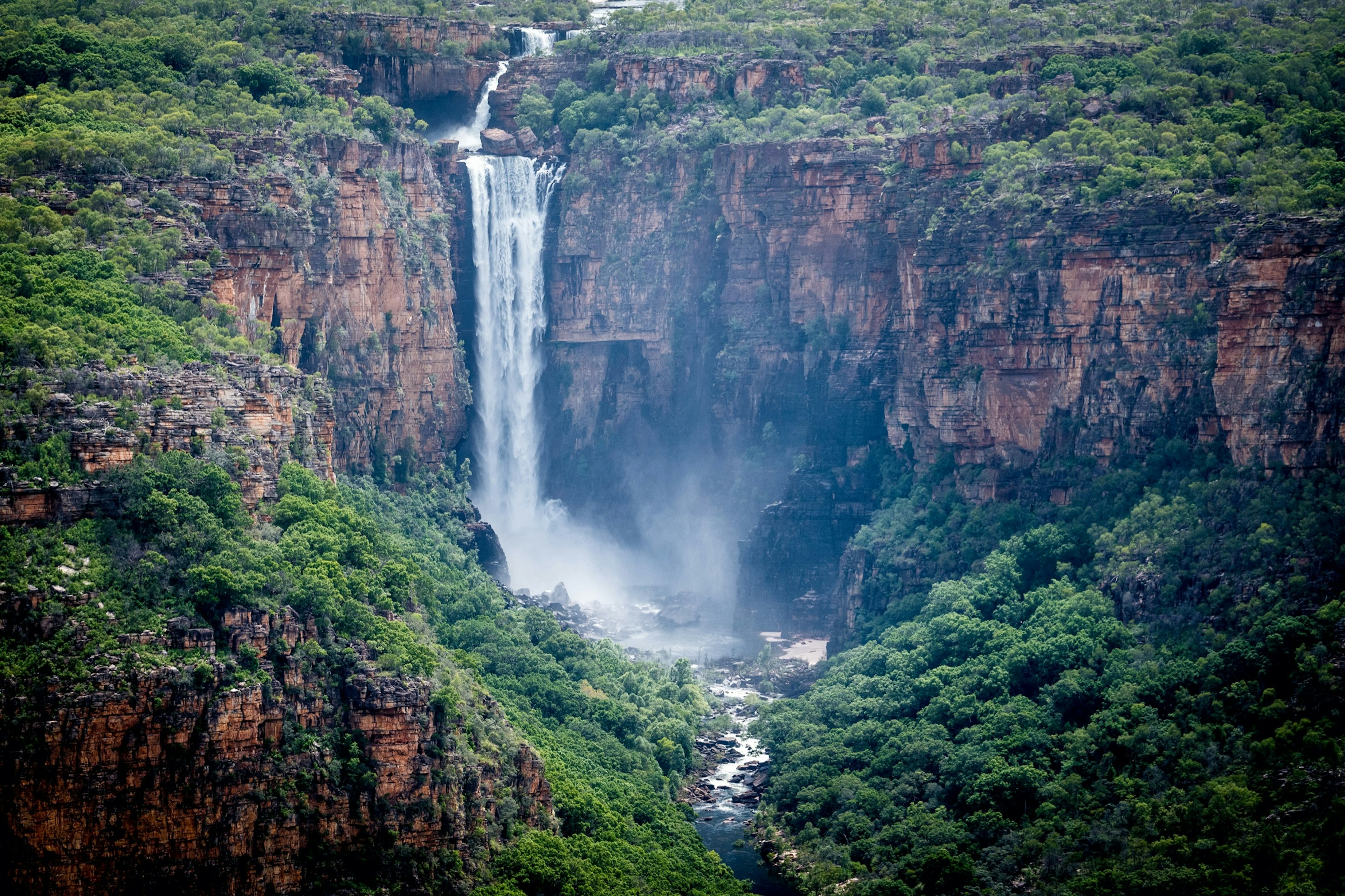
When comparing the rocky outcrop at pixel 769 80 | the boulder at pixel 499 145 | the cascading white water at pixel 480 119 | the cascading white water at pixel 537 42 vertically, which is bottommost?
the boulder at pixel 499 145

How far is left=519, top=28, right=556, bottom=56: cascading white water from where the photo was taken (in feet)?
447

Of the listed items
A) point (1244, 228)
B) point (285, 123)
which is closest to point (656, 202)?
point (285, 123)

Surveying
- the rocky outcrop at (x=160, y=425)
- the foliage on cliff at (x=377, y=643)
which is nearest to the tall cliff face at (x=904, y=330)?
the foliage on cliff at (x=377, y=643)

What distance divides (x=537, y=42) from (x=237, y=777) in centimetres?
7642

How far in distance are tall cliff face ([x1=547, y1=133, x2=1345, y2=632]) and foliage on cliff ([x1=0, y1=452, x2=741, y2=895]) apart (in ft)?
64.7

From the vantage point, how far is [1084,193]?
332 feet

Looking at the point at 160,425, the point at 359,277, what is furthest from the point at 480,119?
the point at 160,425

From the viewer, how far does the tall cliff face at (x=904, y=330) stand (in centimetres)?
9012

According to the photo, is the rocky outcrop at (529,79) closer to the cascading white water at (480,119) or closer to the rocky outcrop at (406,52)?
the cascading white water at (480,119)

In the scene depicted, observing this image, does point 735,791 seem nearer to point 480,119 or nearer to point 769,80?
point 769,80

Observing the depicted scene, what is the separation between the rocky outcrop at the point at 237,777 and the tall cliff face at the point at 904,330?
35788mm

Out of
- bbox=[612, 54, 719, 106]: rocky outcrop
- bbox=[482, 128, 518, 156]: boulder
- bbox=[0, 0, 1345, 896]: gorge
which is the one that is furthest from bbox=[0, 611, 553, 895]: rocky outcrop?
bbox=[612, 54, 719, 106]: rocky outcrop

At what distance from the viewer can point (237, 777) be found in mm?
69312

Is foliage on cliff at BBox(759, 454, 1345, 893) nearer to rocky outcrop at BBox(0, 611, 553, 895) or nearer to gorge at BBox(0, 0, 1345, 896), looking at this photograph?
gorge at BBox(0, 0, 1345, 896)
